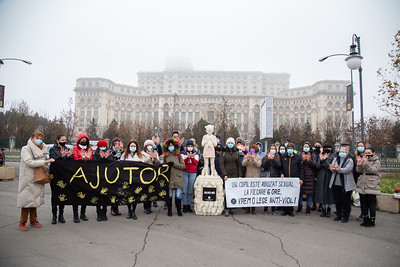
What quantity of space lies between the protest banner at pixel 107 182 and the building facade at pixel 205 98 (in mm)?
94845

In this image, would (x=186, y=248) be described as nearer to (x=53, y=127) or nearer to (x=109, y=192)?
(x=109, y=192)

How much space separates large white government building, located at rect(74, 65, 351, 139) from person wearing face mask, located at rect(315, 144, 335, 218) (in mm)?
94551

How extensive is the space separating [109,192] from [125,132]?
4269 cm

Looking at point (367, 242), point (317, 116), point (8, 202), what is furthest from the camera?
point (317, 116)

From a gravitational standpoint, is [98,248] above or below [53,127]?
below

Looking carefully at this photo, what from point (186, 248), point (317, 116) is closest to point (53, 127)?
point (186, 248)

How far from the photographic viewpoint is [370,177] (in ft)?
19.6

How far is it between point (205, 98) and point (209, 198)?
106574mm

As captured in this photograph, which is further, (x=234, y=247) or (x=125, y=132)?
(x=125, y=132)

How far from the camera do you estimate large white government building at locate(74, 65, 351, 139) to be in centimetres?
10481

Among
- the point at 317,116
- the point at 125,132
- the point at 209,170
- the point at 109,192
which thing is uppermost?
the point at 317,116

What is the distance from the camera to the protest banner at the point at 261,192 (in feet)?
22.1

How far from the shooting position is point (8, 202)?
7.59 m

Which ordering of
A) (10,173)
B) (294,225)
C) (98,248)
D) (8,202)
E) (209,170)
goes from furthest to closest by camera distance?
(10,173) < (8,202) < (209,170) < (294,225) < (98,248)
